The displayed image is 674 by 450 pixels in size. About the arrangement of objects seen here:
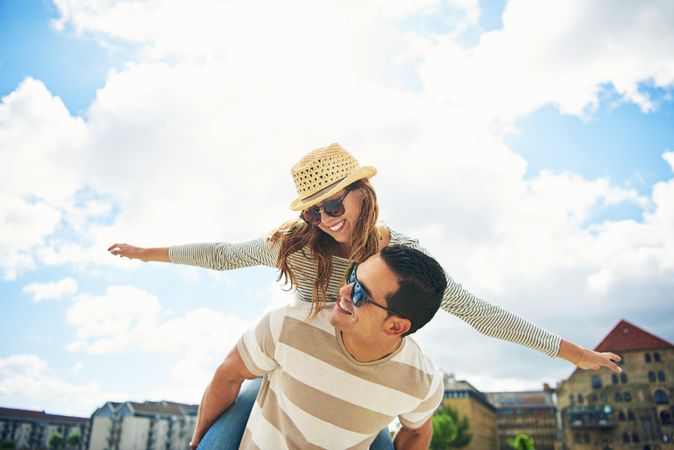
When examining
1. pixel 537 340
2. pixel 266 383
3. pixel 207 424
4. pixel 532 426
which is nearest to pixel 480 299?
pixel 537 340

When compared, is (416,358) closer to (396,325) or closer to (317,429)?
(396,325)

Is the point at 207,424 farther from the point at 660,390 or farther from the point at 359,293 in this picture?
the point at 660,390

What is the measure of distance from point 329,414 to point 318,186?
4.88ft

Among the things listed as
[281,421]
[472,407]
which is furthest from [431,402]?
[472,407]

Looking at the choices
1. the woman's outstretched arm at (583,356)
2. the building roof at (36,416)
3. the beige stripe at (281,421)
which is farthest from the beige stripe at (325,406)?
the building roof at (36,416)

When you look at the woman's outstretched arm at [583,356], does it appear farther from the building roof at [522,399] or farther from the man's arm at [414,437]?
the building roof at [522,399]

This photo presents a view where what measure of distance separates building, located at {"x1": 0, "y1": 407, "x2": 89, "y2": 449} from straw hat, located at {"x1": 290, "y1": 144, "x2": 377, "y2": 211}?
9551 cm

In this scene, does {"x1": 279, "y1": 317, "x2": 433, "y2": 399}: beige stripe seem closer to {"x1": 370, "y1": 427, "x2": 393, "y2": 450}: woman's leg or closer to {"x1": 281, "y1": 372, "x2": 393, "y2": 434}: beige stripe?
{"x1": 281, "y1": 372, "x2": 393, "y2": 434}: beige stripe

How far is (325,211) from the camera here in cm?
318

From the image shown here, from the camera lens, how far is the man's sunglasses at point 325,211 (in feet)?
10.4

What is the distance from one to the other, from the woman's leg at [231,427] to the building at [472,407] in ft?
253

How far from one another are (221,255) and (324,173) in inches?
36.2

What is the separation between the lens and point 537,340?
3.23m

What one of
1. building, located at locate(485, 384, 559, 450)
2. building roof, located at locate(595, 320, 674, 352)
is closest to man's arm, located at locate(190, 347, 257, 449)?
building roof, located at locate(595, 320, 674, 352)
